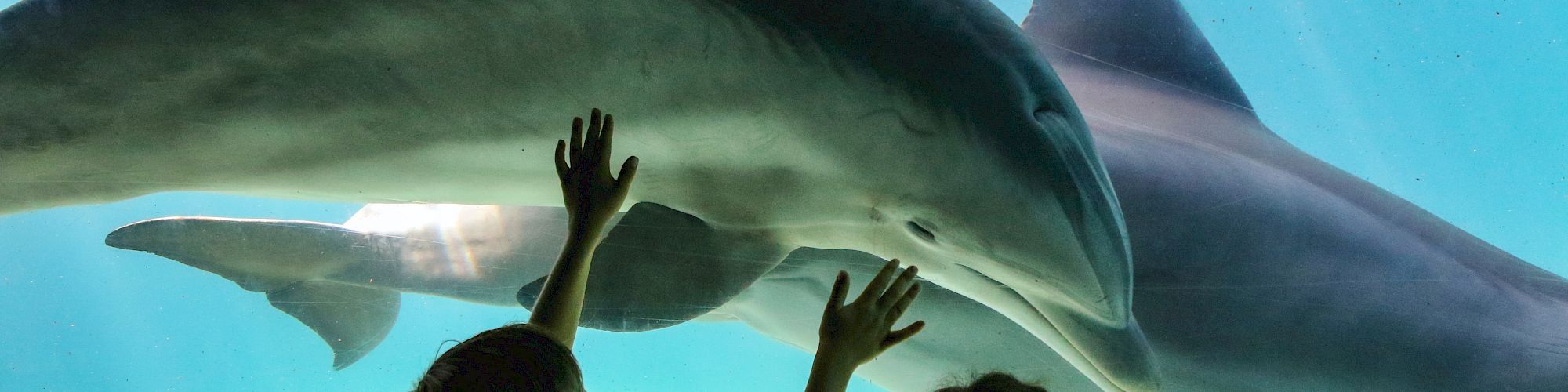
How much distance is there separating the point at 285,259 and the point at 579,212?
A: 2440 millimetres

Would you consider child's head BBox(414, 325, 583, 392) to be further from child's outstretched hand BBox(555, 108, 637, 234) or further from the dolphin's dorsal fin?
the dolphin's dorsal fin

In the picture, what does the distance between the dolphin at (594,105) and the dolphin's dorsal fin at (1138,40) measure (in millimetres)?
2227

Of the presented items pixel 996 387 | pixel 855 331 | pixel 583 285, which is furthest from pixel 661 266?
pixel 996 387

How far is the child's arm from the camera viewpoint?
1.54 meters

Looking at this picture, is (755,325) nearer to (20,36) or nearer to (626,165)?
(626,165)

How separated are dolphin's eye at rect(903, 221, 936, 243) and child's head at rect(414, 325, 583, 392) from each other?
87cm

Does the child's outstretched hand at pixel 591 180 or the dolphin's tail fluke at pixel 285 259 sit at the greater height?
the child's outstretched hand at pixel 591 180

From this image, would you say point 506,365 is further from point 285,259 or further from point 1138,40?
point 1138,40

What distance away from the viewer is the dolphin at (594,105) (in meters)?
1.44

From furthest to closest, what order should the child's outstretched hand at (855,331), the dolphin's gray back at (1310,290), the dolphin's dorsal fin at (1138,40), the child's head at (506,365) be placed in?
the dolphin's dorsal fin at (1138,40) → the dolphin's gray back at (1310,290) → the child's outstretched hand at (855,331) → the child's head at (506,365)

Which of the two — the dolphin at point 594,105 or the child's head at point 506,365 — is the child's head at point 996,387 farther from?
the child's head at point 506,365

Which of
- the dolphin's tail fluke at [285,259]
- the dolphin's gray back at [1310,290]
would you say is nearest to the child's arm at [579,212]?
the dolphin's gray back at [1310,290]

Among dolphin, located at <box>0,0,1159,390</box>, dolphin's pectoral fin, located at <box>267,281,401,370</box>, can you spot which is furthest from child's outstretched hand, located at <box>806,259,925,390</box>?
dolphin's pectoral fin, located at <box>267,281,401,370</box>

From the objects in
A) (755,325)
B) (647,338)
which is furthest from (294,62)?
(647,338)
